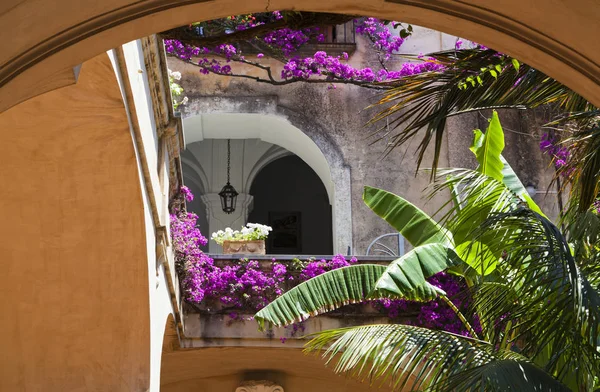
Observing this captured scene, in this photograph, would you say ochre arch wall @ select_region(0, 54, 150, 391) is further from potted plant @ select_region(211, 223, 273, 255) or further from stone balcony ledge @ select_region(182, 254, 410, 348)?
potted plant @ select_region(211, 223, 273, 255)

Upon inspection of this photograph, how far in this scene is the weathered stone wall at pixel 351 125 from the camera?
591 inches

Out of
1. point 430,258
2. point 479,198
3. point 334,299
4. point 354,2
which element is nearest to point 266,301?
point 334,299

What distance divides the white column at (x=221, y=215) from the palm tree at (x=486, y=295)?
8.35 metres

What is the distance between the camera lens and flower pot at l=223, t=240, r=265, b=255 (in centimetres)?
1305

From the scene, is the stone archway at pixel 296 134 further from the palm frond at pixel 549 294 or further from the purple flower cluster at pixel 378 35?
the palm frond at pixel 549 294

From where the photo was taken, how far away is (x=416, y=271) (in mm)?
9070

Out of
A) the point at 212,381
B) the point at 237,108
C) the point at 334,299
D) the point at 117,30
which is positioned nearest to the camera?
the point at 117,30

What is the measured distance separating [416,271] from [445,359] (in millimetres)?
1734

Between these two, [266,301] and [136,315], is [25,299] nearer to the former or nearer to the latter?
[136,315]

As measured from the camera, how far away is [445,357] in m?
7.43

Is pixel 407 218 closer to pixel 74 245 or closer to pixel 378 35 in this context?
pixel 74 245

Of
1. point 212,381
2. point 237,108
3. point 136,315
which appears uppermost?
point 237,108

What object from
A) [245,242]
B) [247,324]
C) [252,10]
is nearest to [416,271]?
[247,324]

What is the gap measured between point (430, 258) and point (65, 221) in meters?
3.31
